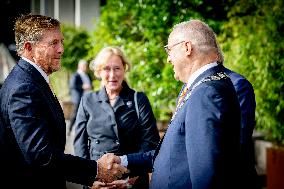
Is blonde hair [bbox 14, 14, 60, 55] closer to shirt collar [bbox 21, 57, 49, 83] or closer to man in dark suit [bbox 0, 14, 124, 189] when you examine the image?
man in dark suit [bbox 0, 14, 124, 189]

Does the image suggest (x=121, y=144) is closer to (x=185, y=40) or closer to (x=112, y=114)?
(x=112, y=114)

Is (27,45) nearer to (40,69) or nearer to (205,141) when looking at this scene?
(40,69)

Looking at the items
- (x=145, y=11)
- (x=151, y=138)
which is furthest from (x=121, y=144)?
(x=145, y=11)

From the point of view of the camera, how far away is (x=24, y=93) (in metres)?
2.59

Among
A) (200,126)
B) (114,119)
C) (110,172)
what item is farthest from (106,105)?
(200,126)

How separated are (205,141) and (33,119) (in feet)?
3.42

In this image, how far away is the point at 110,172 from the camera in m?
3.33

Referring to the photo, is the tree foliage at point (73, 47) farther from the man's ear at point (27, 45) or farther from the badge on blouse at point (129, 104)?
the man's ear at point (27, 45)

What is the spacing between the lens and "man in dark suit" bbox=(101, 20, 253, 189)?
228 centimetres

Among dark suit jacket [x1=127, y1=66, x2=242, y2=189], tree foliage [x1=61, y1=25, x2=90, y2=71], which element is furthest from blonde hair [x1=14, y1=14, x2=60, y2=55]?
tree foliage [x1=61, y1=25, x2=90, y2=71]

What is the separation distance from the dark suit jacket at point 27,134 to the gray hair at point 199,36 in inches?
38.2

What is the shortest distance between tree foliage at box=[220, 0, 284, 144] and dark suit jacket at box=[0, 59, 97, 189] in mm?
4090

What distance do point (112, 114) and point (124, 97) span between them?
22 cm

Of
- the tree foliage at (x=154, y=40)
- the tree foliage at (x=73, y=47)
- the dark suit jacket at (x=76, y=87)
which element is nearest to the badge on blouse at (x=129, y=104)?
the tree foliage at (x=154, y=40)
